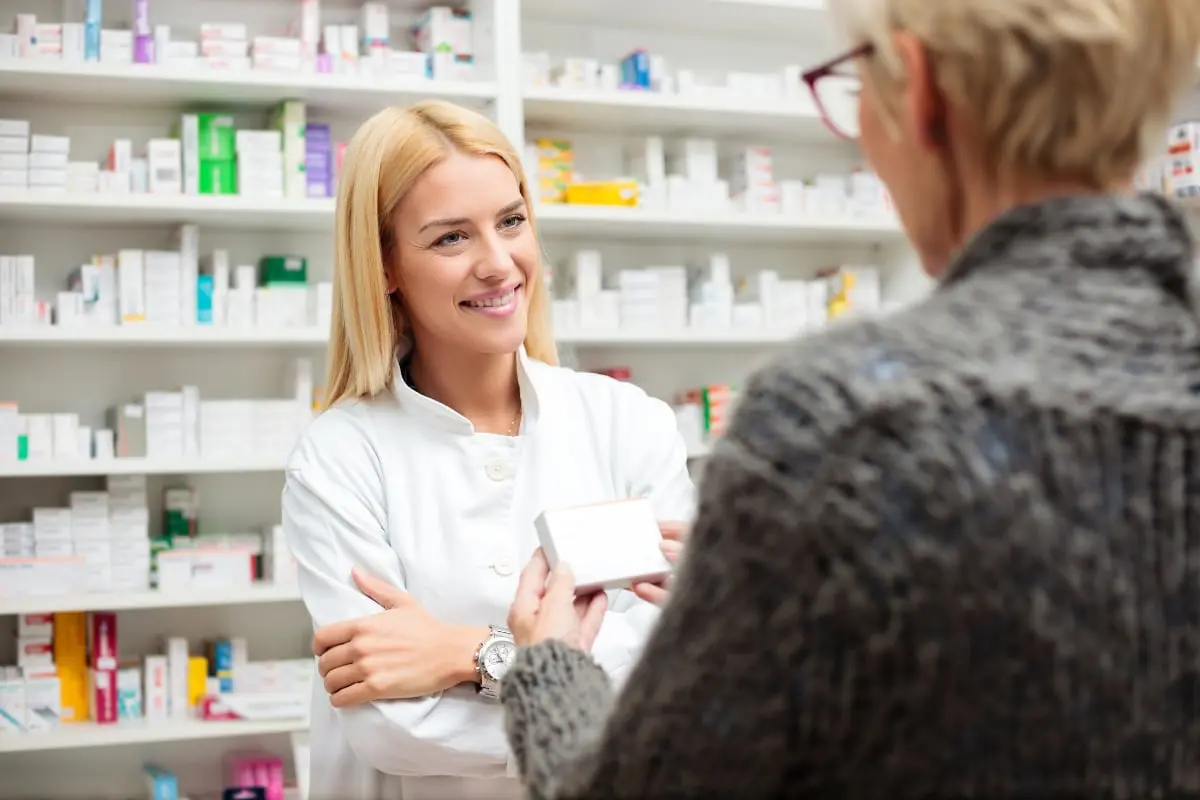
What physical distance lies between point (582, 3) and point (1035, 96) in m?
3.65

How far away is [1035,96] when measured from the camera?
76 cm

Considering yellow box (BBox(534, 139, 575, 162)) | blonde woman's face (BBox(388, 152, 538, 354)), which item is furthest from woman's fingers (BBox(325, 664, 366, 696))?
yellow box (BBox(534, 139, 575, 162))

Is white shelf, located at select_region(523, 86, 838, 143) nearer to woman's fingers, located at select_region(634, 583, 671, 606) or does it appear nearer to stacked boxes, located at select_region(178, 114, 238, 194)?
stacked boxes, located at select_region(178, 114, 238, 194)

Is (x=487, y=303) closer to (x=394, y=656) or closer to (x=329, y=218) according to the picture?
(x=394, y=656)

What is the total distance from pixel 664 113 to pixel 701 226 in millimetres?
387

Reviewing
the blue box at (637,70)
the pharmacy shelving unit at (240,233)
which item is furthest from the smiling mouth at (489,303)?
the blue box at (637,70)

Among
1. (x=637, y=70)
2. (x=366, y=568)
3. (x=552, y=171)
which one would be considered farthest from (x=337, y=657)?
(x=637, y=70)

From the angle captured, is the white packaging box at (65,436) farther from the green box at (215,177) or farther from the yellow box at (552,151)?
the yellow box at (552,151)

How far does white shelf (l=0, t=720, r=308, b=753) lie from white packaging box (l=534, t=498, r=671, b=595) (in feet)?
8.08

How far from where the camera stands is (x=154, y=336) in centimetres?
356

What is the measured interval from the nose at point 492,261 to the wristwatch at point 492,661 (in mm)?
533

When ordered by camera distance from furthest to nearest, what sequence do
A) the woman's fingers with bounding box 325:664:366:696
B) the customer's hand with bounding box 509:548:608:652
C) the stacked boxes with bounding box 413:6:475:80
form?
the stacked boxes with bounding box 413:6:475:80 → the woman's fingers with bounding box 325:664:366:696 → the customer's hand with bounding box 509:548:608:652

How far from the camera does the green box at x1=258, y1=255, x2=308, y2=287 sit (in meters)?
3.81

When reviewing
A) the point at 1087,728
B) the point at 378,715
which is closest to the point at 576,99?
the point at 378,715
